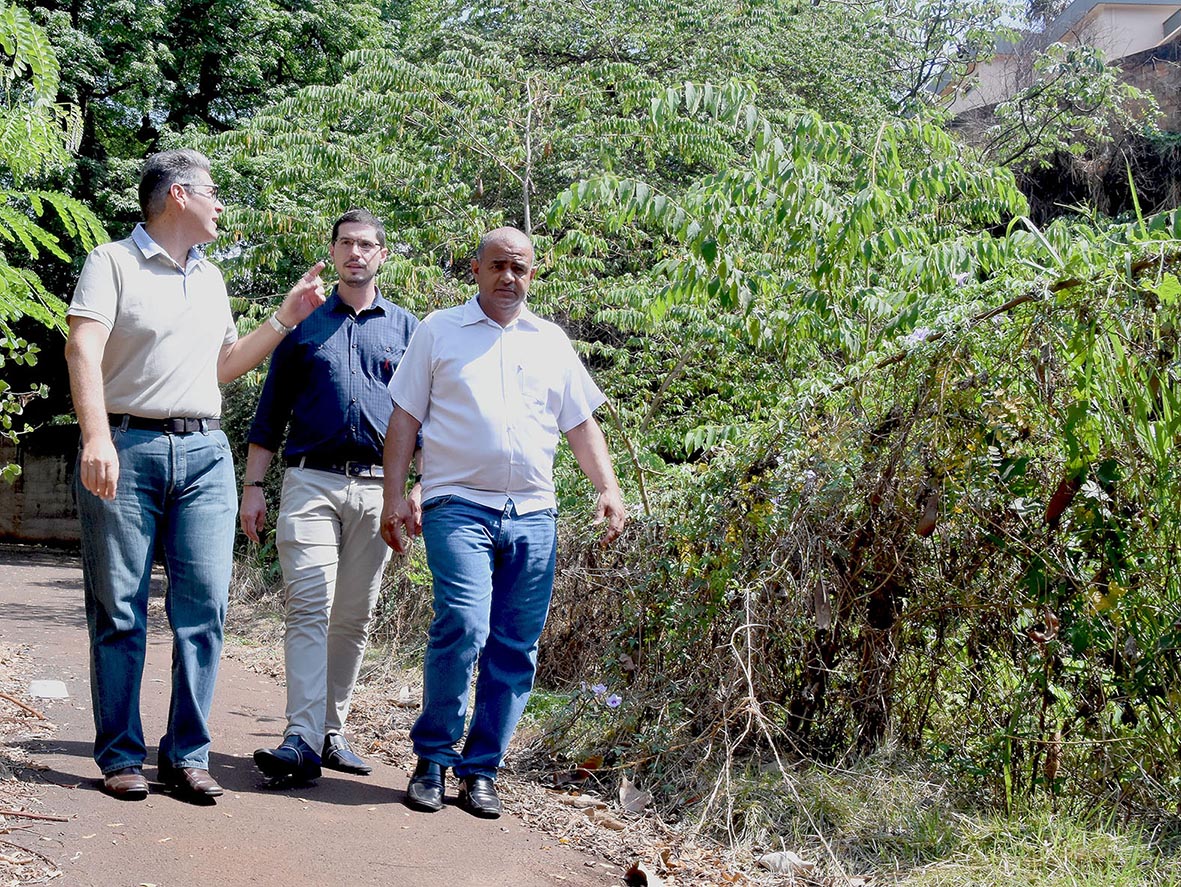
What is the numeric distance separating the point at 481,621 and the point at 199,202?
1808mm

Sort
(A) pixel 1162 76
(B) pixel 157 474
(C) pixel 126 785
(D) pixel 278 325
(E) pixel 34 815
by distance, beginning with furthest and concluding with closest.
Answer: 1. (A) pixel 1162 76
2. (D) pixel 278 325
3. (B) pixel 157 474
4. (C) pixel 126 785
5. (E) pixel 34 815

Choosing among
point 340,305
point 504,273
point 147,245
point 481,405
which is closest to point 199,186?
point 147,245

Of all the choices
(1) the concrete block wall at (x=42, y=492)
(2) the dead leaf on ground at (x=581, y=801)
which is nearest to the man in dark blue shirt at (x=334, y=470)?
(2) the dead leaf on ground at (x=581, y=801)

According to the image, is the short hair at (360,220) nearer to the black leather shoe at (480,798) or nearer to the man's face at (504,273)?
the man's face at (504,273)

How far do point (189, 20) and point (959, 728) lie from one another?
20.1m

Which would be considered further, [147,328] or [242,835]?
[147,328]

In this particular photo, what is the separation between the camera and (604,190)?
250 inches

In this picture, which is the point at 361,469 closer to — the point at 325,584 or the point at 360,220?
the point at 325,584

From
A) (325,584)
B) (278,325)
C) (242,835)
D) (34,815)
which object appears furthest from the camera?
(325,584)

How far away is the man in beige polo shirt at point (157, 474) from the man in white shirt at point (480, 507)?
58cm

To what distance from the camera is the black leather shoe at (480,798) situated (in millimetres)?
4412

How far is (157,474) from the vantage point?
4.24 m

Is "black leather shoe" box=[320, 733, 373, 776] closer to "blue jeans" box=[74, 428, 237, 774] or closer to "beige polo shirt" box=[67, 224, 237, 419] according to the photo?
"blue jeans" box=[74, 428, 237, 774]

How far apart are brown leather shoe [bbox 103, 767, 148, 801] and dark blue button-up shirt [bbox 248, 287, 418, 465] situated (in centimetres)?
143
